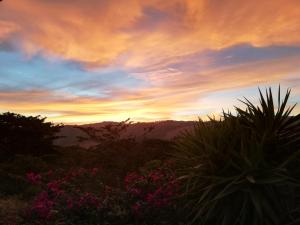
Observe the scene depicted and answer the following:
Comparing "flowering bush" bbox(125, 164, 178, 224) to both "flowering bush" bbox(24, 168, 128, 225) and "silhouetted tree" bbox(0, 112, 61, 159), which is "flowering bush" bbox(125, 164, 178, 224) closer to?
"flowering bush" bbox(24, 168, 128, 225)

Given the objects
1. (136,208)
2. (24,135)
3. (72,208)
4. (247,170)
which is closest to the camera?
(247,170)

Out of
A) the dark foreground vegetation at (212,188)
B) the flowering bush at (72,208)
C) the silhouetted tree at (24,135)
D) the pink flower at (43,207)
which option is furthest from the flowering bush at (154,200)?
the silhouetted tree at (24,135)

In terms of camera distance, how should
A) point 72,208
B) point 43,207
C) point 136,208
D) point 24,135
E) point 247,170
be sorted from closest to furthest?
point 247,170
point 136,208
point 43,207
point 72,208
point 24,135

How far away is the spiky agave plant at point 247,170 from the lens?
8703 mm

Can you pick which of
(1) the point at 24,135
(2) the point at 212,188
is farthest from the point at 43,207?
(1) the point at 24,135

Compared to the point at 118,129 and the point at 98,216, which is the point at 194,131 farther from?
the point at 118,129

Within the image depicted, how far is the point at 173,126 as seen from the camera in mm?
46531

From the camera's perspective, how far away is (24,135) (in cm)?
2455

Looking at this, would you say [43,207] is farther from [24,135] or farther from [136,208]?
[24,135]

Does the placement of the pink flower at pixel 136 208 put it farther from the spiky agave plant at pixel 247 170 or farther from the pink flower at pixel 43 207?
the pink flower at pixel 43 207

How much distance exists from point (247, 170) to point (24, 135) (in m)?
17.4

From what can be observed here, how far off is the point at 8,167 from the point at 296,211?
11721 millimetres

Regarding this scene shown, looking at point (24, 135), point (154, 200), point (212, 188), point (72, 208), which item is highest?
point (24, 135)

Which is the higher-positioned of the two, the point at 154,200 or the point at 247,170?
the point at 247,170
